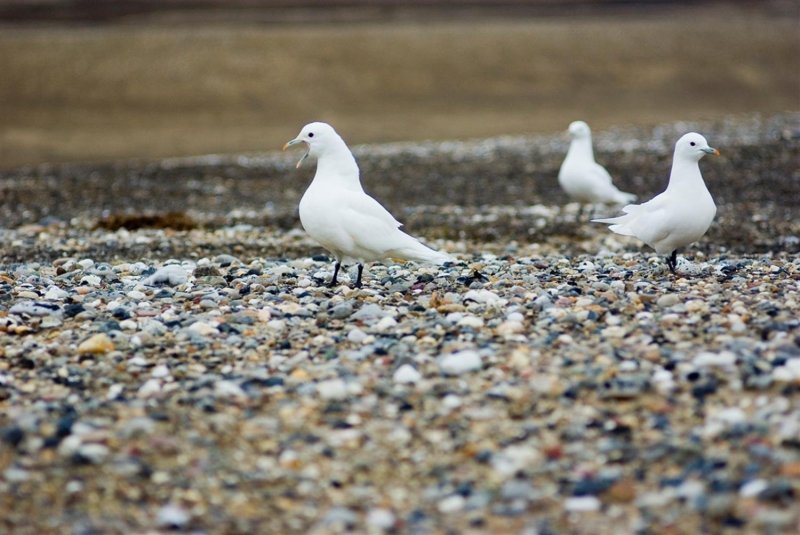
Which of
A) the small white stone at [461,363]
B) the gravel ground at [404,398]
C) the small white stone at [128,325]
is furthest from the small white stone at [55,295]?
the small white stone at [461,363]

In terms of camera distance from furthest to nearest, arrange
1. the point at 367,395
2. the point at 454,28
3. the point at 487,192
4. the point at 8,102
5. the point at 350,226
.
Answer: the point at 454,28, the point at 8,102, the point at 487,192, the point at 350,226, the point at 367,395

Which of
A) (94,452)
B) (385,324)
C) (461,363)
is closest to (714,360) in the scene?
(461,363)

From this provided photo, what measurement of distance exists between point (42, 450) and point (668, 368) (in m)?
3.50

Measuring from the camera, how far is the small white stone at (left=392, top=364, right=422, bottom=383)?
6.13 metres

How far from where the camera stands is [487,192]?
16656 mm

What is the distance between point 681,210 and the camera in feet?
27.0

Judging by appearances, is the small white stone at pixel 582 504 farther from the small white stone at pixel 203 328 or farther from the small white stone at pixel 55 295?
the small white stone at pixel 55 295

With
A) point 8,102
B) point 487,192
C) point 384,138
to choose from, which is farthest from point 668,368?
point 8,102

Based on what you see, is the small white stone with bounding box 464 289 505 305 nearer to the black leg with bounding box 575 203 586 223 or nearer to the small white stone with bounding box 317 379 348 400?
the small white stone with bounding box 317 379 348 400

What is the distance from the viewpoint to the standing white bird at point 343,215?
786cm

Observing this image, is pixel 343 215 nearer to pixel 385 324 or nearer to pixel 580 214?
pixel 385 324

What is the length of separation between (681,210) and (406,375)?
10.5 ft

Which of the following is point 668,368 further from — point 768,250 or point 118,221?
point 118,221

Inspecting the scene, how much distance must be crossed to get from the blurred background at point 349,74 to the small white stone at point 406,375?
1726cm
